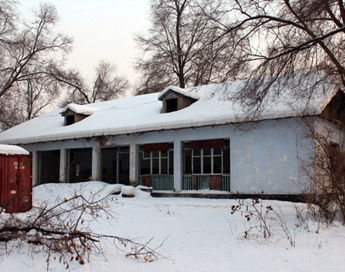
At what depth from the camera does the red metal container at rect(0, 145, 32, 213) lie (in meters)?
10.6

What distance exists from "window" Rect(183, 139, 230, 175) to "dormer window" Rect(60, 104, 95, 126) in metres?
8.21

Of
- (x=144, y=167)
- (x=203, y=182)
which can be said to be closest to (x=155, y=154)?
(x=144, y=167)

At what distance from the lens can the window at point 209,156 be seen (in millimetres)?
16312

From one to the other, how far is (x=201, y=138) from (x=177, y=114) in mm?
1818

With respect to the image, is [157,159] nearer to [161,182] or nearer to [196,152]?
[161,182]

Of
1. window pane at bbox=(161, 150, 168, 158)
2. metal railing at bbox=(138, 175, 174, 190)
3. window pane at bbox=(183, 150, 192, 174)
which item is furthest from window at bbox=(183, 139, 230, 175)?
window pane at bbox=(161, 150, 168, 158)

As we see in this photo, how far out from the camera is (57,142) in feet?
71.8

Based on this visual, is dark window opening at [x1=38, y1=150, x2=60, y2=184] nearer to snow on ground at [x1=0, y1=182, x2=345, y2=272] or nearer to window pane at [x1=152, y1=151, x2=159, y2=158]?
window pane at [x1=152, y1=151, x2=159, y2=158]

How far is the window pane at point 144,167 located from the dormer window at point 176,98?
10.1 feet

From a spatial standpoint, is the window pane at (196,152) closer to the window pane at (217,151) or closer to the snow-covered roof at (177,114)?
the window pane at (217,151)

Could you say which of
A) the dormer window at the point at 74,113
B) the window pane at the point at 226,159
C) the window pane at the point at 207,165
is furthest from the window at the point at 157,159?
the dormer window at the point at 74,113

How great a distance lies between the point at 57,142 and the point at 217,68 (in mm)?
13881

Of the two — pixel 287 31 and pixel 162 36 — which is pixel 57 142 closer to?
pixel 287 31

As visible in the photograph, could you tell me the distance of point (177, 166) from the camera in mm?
17109
